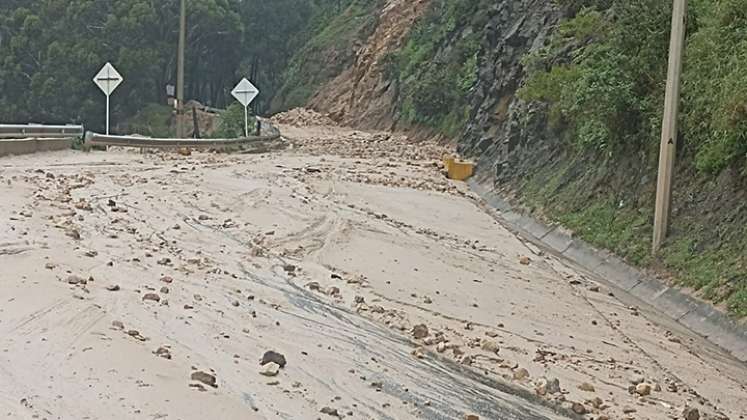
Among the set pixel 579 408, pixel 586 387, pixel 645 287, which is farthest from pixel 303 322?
pixel 645 287

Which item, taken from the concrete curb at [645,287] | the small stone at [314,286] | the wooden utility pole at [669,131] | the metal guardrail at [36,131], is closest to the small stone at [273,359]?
the small stone at [314,286]

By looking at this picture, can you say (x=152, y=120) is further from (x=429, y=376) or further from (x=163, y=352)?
(x=163, y=352)

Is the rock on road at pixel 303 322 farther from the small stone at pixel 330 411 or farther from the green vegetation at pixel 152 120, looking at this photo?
the green vegetation at pixel 152 120

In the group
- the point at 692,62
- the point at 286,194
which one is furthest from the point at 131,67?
the point at 692,62

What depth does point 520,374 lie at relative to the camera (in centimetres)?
866

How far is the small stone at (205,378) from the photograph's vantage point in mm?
7074

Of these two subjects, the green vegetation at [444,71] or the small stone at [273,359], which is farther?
the green vegetation at [444,71]

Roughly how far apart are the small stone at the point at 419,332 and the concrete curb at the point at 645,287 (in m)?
3.42

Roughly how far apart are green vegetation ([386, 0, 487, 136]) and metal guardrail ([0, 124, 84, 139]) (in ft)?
48.1

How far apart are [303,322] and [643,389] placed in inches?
127

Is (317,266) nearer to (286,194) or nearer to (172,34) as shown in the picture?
(286,194)

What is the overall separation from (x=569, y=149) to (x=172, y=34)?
39491mm

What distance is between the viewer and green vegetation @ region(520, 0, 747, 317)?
1291 centimetres

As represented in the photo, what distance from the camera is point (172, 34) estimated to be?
56.3m
